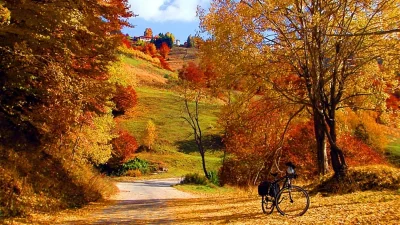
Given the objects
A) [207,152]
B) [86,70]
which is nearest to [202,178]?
[86,70]

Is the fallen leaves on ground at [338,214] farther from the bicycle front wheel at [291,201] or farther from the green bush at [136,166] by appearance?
the green bush at [136,166]

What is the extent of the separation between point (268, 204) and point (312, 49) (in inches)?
236

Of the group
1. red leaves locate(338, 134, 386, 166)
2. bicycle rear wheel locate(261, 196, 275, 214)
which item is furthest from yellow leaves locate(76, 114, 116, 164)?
red leaves locate(338, 134, 386, 166)

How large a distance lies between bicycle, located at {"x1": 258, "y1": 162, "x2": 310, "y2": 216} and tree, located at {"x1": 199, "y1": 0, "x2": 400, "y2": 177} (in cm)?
477

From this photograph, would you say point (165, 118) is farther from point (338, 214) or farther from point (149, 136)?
point (338, 214)

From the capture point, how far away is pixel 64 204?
48.7 feet

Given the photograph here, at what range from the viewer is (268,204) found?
1133 cm

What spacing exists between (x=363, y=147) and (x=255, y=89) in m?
19.3

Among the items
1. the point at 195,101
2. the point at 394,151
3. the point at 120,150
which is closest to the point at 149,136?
the point at 120,150

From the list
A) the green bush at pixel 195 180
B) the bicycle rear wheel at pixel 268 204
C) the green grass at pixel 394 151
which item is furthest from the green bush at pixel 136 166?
the bicycle rear wheel at pixel 268 204

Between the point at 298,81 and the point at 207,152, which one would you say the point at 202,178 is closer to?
the point at 298,81

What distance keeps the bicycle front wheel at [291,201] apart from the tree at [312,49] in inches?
190

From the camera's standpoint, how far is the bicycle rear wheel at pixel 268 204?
36.0ft

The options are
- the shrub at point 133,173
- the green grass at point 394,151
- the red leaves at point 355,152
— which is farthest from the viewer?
the shrub at point 133,173
